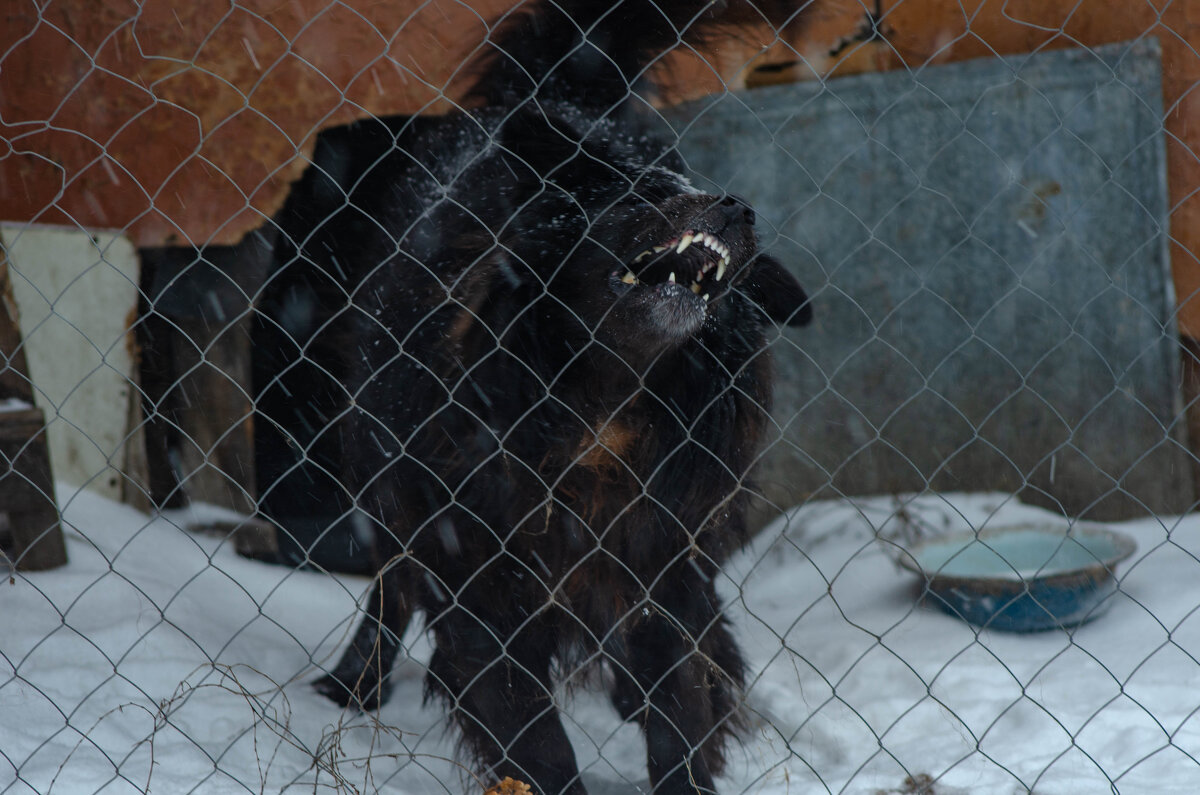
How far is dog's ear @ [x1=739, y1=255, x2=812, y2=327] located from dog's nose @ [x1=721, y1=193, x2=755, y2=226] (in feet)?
0.81

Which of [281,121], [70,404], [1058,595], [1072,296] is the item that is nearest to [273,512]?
[70,404]

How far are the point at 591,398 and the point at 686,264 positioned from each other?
35 centimetres

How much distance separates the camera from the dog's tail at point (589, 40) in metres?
2.62

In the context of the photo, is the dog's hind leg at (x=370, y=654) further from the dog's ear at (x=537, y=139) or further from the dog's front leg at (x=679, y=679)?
the dog's ear at (x=537, y=139)

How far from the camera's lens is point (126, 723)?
2.21m

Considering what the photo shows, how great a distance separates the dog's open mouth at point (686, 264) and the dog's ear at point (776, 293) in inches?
8.7

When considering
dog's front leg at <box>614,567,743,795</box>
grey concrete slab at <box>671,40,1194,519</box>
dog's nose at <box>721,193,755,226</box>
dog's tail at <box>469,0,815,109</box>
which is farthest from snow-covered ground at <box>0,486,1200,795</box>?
dog's tail at <box>469,0,815,109</box>

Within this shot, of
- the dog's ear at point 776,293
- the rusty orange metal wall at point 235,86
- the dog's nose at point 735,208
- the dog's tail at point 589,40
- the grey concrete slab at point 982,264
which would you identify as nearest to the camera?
the dog's nose at point 735,208

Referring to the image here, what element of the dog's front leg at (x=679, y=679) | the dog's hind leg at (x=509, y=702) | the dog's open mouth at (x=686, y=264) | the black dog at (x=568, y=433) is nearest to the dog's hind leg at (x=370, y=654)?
the black dog at (x=568, y=433)

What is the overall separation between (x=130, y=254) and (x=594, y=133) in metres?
1.79

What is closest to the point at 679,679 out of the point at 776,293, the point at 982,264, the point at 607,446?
the point at 607,446

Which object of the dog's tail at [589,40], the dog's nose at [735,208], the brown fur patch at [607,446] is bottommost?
the brown fur patch at [607,446]

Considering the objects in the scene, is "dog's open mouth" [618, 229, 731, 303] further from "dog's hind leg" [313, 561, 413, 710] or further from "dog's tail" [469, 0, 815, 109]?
"dog's hind leg" [313, 561, 413, 710]

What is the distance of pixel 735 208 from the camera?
201 cm
